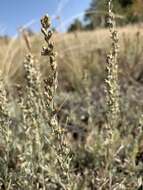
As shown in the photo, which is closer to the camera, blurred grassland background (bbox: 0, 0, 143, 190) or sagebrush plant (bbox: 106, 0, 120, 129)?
sagebrush plant (bbox: 106, 0, 120, 129)

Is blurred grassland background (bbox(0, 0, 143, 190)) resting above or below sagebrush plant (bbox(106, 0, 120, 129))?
below

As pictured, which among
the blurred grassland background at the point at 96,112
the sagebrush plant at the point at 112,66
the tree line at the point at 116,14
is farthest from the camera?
the tree line at the point at 116,14

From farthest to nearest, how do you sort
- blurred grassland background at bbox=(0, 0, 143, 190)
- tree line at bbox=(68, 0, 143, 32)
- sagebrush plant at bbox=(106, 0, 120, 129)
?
tree line at bbox=(68, 0, 143, 32) < blurred grassland background at bbox=(0, 0, 143, 190) < sagebrush plant at bbox=(106, 0, 120, 129)

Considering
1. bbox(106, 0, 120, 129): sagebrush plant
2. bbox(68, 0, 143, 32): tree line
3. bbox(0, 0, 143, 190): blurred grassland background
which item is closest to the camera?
bbox(106, 0, 120, 129): sagebrush plant

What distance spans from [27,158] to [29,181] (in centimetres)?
24

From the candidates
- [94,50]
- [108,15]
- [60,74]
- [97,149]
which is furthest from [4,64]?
[108,15]

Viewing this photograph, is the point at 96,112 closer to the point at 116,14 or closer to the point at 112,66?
the point at 116,14

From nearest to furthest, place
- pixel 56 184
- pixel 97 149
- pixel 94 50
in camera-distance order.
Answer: pixel 56 184 → pixel 97 149 → pixel 94 50

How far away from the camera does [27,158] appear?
7.99ft

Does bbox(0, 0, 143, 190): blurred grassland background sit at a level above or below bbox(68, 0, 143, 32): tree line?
below

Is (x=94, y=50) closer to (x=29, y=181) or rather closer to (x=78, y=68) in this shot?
(x=78, y=68)

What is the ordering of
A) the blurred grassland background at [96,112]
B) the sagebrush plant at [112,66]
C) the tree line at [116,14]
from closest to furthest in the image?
the sagebrush plant at [112,66] < the blurred grassland background at [96,112] < the tree line at [116,14]

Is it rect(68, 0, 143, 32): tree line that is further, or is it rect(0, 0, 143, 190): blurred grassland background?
rect(68, 0, 143, 32): tree line

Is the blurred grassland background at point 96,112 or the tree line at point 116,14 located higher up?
the tree line at point 116,14
